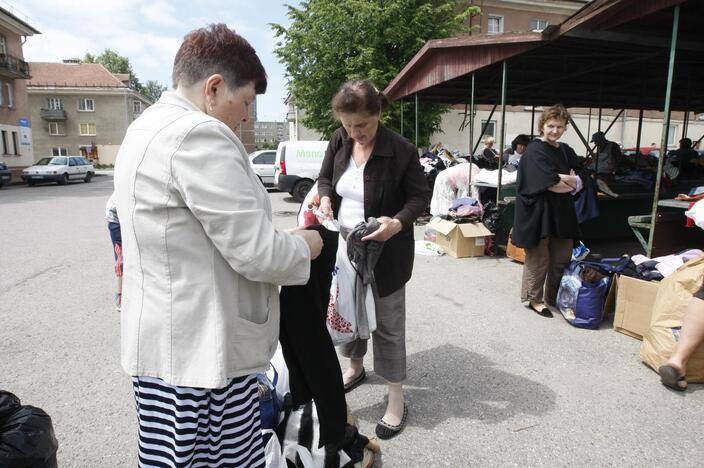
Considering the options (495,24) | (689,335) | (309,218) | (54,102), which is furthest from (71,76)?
(689,335)

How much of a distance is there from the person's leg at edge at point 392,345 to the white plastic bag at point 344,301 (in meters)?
0.12

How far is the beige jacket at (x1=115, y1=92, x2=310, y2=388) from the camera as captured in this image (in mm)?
1196

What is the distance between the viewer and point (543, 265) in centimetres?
432

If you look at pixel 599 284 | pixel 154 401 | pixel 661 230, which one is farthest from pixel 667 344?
pixel 154 401

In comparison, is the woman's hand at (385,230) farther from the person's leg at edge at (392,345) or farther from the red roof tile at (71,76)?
the red roof tile at (71,76)

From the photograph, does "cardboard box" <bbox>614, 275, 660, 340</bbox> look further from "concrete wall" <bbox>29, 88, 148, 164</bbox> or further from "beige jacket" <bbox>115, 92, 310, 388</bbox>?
"concrete wall" <bbox>29, 88, 148, 164</bbox>

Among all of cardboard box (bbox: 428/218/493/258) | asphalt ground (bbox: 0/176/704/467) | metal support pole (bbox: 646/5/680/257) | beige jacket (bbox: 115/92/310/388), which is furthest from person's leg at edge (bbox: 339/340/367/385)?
cardboard box (bbox: 428/218/493/258)

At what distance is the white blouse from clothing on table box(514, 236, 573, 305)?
241 cm

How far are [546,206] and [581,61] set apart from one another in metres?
5.44

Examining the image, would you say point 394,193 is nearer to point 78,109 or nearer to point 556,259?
point 556,259

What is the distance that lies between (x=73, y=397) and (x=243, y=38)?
274 centimetres

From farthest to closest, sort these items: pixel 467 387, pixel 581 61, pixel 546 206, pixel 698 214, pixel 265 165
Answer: pixel 265 165, pixel 581 61, pixel 546 206, pixel 698 214, pixel 467 387

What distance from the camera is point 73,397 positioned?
2.94 meters

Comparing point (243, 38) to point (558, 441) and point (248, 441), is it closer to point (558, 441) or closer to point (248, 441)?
point (248, 441)
